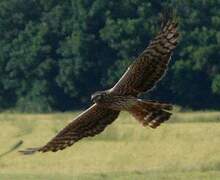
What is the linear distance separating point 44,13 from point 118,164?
27413 mm

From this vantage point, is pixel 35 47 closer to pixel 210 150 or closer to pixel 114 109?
pixel 210 150

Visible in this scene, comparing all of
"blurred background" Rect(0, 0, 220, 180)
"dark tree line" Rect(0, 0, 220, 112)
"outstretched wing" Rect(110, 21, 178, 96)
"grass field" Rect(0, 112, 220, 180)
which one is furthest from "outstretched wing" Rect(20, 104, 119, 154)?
"dark tree line" Rect(0, 0, 220, 112)

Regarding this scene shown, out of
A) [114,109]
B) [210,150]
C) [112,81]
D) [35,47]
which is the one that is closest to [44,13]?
[35,47]

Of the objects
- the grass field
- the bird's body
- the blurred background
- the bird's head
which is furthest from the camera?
the blurred background

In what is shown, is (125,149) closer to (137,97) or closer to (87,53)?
(87,53)

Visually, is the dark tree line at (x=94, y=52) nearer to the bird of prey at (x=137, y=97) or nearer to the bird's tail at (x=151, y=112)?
the bird of prey at (x=137, y=97)

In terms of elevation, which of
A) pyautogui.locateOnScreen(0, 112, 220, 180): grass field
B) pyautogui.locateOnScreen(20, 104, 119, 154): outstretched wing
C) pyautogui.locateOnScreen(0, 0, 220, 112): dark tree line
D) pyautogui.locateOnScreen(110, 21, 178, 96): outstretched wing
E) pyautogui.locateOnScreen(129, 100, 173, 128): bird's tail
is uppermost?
pyautogui.locateOnScreen(110, 21, 178, 96): outstretched wing

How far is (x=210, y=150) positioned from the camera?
33281mm

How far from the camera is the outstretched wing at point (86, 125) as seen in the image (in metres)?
10.4

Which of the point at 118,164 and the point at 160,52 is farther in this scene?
the point at 118,164

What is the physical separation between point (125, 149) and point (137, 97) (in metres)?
24.9

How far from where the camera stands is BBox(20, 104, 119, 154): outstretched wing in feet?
34.3

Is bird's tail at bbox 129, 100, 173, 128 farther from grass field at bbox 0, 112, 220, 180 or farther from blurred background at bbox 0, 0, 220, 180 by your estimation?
blurred background at bbox 0, 0, 220, 180

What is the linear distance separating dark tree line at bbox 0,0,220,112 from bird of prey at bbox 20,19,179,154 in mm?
40035
